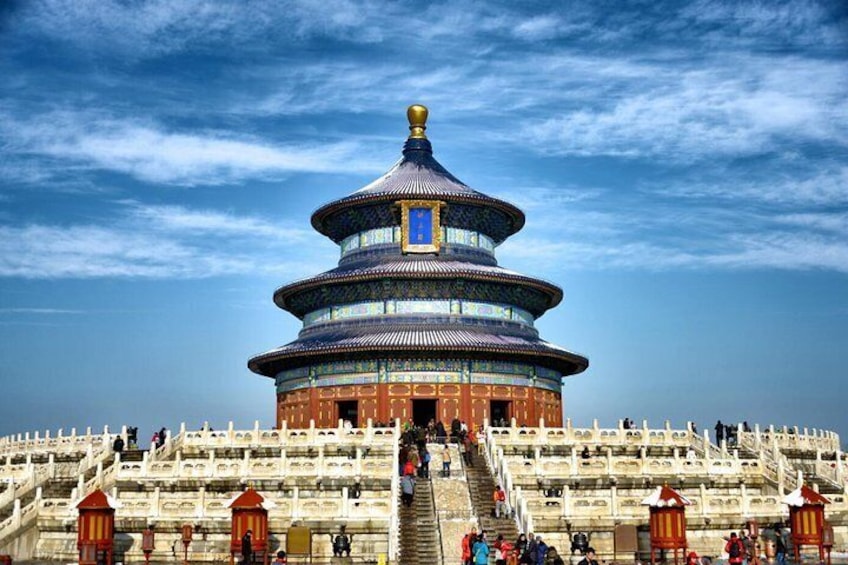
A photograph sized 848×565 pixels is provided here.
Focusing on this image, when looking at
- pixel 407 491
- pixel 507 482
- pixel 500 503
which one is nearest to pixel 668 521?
pixel 500 503

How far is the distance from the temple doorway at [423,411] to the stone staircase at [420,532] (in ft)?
70.5

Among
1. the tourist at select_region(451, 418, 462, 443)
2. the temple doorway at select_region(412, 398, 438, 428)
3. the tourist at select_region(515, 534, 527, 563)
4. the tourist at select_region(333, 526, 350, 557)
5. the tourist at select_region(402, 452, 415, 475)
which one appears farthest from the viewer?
the temple doorway at select_region(412, 398, 438, 428)

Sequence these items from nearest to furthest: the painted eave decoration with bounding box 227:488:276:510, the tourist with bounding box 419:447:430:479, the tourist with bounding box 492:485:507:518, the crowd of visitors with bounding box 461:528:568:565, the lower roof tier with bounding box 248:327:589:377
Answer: the crowd of visitors with bounding box 461:528:568:565
the painted eave decoration with bounding box 227:488:276:510
the tourist with bounding box 492:485:507:518
the tourist with bounding box 419:447:430:479
the lower roof tier with bounding box 248:327:589:377

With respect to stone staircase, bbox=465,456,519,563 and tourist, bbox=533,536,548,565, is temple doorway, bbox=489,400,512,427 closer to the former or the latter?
stone staircase, bbox=465,456,519,563

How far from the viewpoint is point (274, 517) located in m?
30.4

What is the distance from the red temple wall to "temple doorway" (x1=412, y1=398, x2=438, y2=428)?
710mm

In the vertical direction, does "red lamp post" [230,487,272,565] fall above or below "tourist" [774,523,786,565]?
above

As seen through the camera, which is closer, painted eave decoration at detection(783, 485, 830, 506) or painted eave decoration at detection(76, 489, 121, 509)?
painted eave decoration at detection(76, 489, 121, 509)

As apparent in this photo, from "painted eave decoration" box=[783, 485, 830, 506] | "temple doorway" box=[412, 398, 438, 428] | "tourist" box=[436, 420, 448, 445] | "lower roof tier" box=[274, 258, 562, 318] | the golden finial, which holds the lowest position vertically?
"painted eave decoration" box=[783, 485, 830, 506]

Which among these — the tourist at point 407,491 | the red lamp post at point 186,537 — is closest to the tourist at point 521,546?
the tourist at point 407,491

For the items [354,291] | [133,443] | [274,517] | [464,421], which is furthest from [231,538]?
[354,291]

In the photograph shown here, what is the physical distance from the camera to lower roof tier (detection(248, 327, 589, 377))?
54.5 meters

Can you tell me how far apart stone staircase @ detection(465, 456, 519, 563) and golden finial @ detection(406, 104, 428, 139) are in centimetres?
3139

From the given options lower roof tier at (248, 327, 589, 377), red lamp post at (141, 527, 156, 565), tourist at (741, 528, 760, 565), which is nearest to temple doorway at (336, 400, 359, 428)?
lower roof tier at (248, 327, 589, 377)
